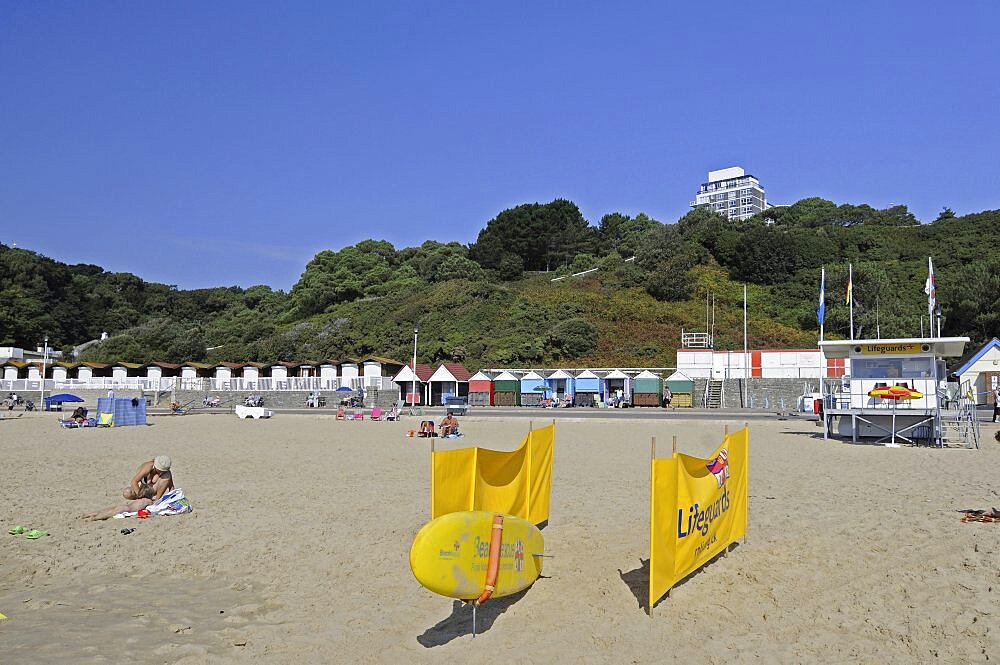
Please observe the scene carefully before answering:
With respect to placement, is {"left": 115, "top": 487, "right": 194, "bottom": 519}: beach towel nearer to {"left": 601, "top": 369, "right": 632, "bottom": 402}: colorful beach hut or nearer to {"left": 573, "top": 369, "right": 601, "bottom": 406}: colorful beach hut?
{"left": 601, "top": 369, "right": 632, "bottom": 402}: colorful beach hut

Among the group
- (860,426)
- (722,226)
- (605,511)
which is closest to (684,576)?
(605,511)

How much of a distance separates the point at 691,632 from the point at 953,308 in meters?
64.8

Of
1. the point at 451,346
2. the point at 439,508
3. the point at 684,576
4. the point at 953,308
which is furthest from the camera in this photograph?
the point at 451,346

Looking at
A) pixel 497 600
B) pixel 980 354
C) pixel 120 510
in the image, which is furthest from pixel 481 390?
pixel 497 600

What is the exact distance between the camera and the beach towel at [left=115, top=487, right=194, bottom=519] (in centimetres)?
1011

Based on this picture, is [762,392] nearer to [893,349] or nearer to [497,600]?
[893,349]

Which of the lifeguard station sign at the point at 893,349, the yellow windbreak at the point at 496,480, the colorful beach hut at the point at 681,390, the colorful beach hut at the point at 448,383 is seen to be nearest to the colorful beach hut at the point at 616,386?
the colorful beach hut at the point at 681,390

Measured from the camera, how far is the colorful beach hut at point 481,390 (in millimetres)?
51938

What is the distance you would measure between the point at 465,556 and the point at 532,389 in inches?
1777

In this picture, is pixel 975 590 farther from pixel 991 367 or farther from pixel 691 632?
pixel 991 367

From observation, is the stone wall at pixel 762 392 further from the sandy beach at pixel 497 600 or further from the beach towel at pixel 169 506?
the beach towel at pixel 169 506

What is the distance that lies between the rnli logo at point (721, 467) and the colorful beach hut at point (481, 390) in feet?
145

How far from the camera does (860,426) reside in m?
22.4

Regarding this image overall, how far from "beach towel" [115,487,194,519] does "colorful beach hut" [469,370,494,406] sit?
41.3 metres
